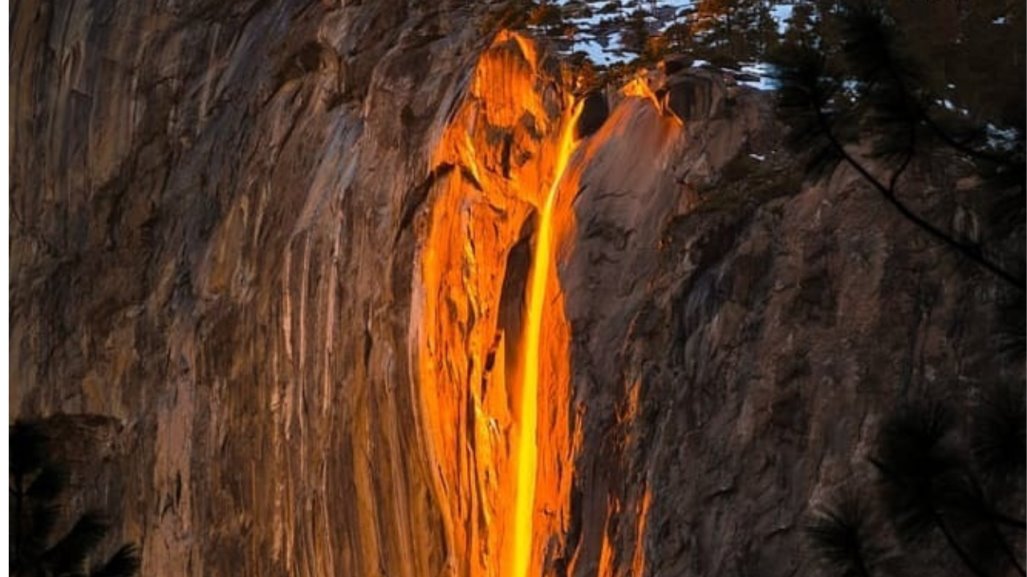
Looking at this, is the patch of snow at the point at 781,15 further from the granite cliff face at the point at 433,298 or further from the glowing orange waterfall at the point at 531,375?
the glowing orange waterfall at the point at 531,375

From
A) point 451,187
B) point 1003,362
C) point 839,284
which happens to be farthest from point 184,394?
point 1003,362

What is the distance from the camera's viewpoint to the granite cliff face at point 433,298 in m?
12.6

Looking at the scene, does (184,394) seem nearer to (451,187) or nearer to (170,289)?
(170,289)

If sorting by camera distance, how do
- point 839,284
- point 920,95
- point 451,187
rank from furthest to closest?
point 451,187
point 839,284
point 920,95

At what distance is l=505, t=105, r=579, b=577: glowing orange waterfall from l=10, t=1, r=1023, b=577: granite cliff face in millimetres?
55

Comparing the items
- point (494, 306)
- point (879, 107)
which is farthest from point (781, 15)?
point (879, 107)

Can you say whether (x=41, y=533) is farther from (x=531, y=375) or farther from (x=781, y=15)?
Answer: (x=781, y=15)

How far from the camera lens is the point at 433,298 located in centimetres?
1495

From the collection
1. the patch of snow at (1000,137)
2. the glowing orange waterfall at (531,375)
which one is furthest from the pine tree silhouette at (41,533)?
the glowing orange waterfall at (531,375)

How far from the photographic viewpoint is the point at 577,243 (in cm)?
1393

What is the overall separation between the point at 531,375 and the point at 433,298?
3.49 ft

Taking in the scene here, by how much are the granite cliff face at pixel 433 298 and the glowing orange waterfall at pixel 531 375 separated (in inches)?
2.2

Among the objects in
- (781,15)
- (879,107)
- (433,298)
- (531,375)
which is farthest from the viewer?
(433,298)

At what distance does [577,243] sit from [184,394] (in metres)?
3.96
